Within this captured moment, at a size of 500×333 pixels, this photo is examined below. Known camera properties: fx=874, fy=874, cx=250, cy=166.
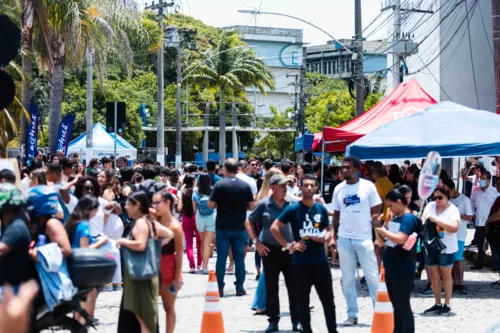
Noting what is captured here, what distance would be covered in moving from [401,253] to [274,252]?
1988mm

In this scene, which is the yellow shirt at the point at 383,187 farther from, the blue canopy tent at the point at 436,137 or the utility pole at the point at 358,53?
the utility pole at the point at 358,53

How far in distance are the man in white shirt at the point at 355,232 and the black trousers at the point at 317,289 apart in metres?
1.37

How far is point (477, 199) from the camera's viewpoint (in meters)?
16.1

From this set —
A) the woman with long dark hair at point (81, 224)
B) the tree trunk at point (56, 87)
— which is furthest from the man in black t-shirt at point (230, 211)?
the tree trunk at point (56, 87)

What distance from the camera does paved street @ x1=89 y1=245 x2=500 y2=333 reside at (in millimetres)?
10547

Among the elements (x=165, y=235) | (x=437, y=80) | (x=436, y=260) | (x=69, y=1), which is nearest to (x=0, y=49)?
(x=165, y=235)

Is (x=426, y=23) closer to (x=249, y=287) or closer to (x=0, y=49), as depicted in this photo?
(x=249, y=287)

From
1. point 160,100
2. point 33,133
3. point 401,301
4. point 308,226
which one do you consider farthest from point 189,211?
point 160,100

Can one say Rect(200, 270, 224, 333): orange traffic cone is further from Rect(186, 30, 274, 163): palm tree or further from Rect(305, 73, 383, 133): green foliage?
Rect(305, 73, 383, 133): green foliage

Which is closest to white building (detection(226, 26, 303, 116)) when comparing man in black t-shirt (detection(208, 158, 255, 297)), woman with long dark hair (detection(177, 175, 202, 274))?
woman with long dark hair (detection(177, 175, 202, 274))

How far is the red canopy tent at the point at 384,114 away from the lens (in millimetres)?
17391

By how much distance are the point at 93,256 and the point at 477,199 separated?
33.6 ft

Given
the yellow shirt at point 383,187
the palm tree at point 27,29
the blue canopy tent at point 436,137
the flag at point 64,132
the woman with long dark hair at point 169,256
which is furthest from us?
the flag at point 64,132

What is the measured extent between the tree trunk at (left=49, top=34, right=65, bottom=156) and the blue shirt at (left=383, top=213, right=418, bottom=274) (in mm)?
18373
